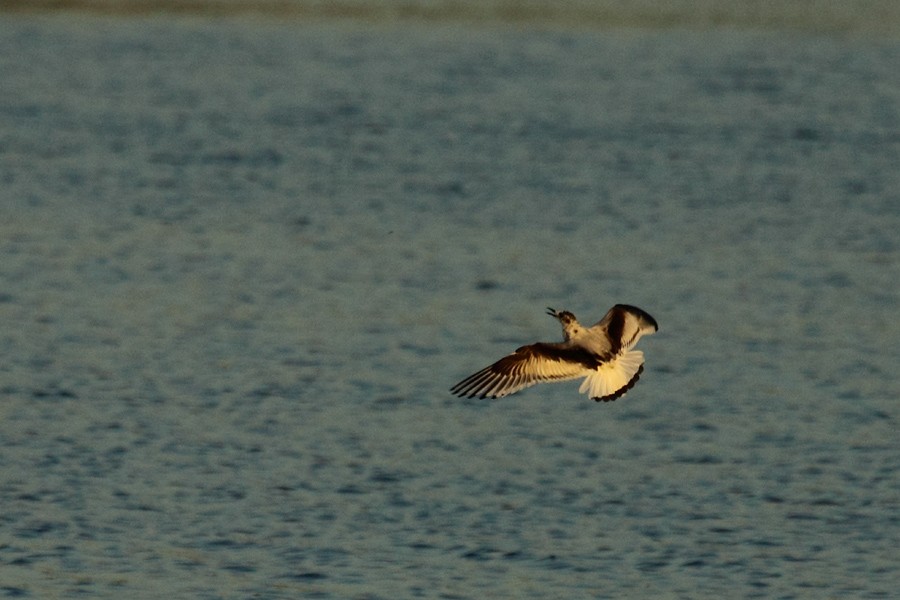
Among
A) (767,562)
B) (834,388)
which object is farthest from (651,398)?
(767,562)

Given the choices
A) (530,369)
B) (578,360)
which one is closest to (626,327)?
(578,360)

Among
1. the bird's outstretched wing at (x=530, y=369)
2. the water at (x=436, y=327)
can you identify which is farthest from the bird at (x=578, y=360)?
the water at (x=436, y=327)

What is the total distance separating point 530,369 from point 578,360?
0.33 m

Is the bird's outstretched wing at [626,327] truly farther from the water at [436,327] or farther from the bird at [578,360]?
the water at [436,327]

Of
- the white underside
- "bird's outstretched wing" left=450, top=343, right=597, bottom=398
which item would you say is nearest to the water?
"bird's outstretched wing" left=450, top=343, right=597, bottom=398

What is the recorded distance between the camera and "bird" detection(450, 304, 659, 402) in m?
9.84

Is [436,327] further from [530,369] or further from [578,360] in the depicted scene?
[578,360]

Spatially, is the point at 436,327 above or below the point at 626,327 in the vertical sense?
below

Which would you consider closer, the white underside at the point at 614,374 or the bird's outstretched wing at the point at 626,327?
the white underside at the point at 614,374

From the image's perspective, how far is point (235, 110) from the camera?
28469mm

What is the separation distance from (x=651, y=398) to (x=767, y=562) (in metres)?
3.66

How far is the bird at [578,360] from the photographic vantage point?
984cm

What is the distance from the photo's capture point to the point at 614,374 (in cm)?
978

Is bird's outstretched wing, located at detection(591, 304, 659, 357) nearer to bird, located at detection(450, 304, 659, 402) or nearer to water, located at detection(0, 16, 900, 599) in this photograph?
bird, located at detection(450, 304, 659, 402)
